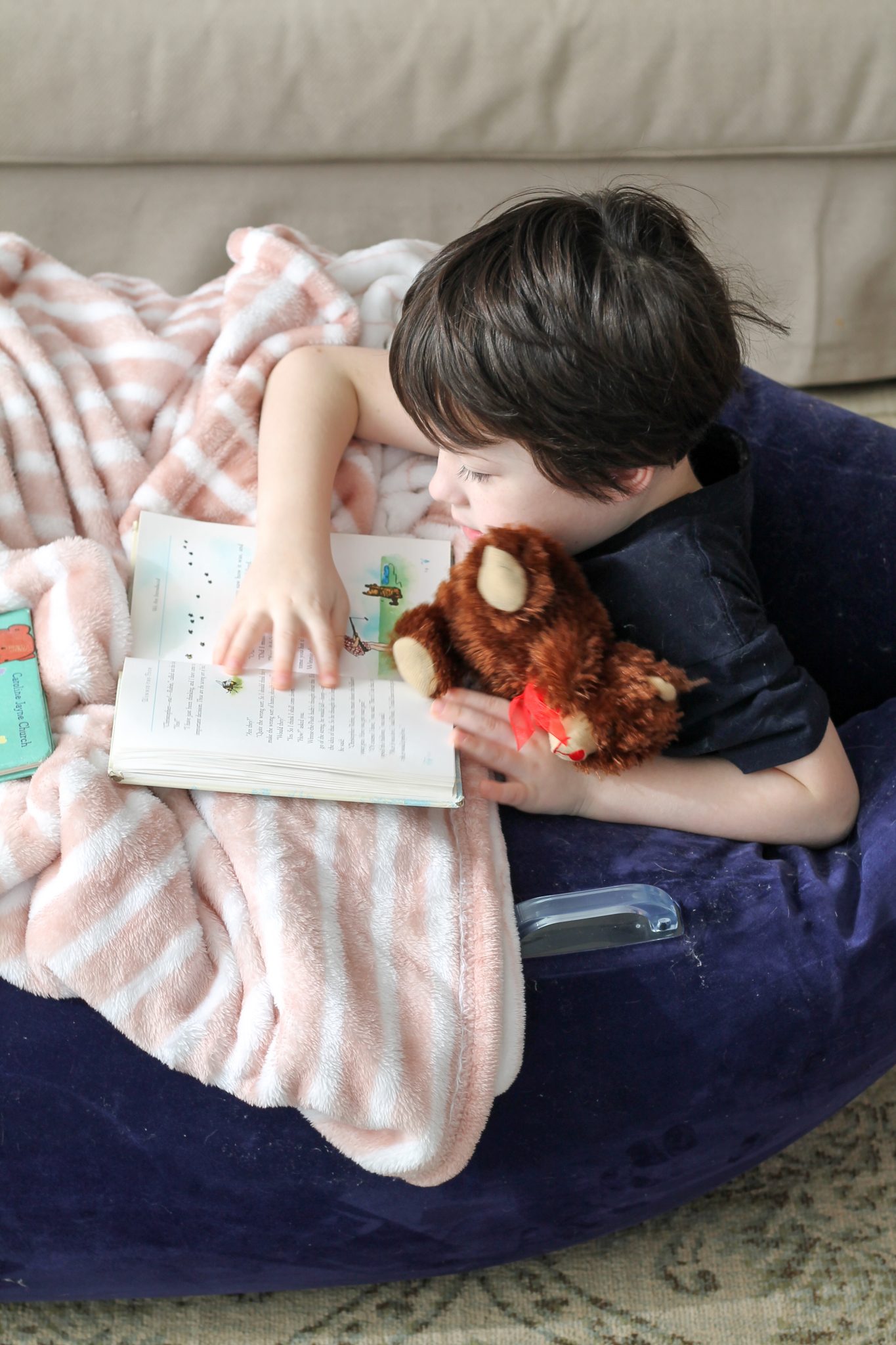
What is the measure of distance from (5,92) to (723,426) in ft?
3.22

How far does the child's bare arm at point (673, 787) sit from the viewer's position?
862 millimetres

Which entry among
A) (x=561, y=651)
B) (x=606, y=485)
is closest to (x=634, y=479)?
(x=606, y=485)

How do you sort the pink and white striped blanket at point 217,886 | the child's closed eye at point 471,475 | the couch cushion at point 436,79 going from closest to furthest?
the pink and white striped blanket at point 217,886, the child's closed eye at point 471,475, the couch cushion at point 436,79

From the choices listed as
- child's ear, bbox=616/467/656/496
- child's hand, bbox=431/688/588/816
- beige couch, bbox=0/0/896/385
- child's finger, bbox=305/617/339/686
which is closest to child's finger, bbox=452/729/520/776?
child's hand, bbox=431/688/588/816

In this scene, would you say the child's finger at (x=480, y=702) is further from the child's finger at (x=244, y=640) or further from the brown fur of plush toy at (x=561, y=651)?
the child's finger at (x=244, y=640)

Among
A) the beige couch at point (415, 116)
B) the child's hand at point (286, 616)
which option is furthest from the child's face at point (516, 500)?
the beige couch at point (415, 116)

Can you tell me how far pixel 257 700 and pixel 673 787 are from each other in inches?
13.3

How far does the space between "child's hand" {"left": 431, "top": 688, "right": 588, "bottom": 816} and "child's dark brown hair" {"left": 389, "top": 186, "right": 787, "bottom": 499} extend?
185mm

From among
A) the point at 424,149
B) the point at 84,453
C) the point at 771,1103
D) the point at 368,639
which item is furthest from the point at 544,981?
the point at 424,149

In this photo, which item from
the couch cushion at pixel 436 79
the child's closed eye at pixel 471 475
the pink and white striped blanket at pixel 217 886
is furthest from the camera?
the couch cushion at pixel 436 79

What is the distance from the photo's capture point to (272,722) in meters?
0.85

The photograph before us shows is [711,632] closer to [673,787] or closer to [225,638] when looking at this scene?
[673,787]

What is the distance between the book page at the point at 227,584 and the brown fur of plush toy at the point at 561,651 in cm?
10

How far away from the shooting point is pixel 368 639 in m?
0.93
